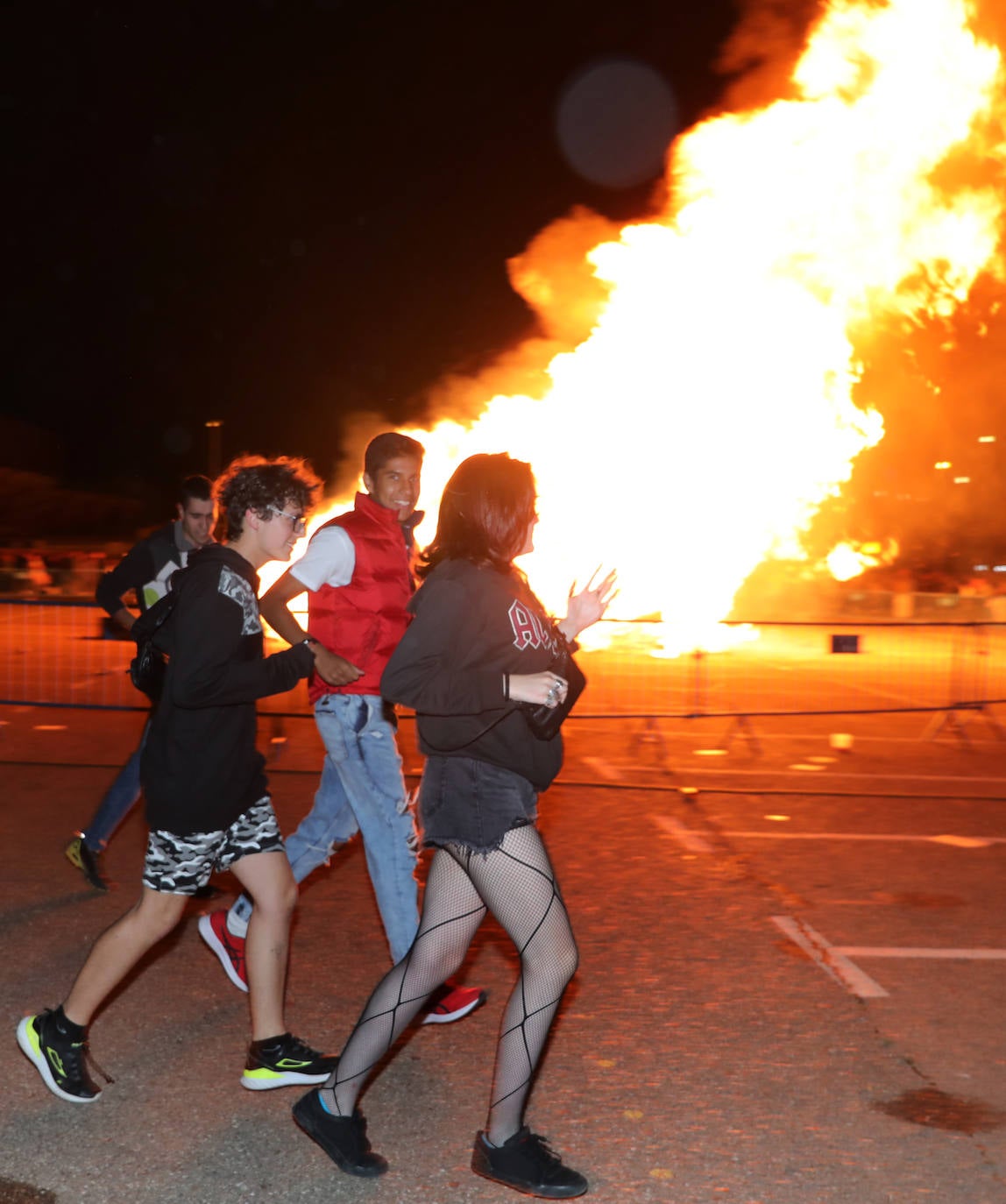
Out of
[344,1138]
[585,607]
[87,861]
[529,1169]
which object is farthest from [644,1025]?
[87,861]

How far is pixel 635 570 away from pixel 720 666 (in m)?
1.79

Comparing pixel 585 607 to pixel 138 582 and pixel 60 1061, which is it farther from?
pixel 138 582

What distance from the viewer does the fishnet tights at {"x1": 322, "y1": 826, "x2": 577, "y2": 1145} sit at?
3.47 meters

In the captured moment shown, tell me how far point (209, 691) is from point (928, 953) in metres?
3.29

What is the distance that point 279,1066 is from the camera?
403 centimetres

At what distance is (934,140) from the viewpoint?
1477 centimetres

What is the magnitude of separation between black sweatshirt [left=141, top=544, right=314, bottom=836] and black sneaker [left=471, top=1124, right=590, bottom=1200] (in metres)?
1.19

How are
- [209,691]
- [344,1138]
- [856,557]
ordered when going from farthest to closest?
[856,557] → [209,691] → [344,1138]

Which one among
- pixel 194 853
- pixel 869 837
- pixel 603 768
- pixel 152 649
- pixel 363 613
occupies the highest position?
pixel 363 613

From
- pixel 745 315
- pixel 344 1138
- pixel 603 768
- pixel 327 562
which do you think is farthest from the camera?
pixel 745 315

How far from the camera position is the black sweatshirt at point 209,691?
151 inches

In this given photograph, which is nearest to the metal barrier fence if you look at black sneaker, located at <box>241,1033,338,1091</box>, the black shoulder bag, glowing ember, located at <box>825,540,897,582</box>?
the black shoulder bag

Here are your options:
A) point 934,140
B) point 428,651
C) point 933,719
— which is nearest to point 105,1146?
point 428,651

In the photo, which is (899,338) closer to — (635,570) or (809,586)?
(809,586)
